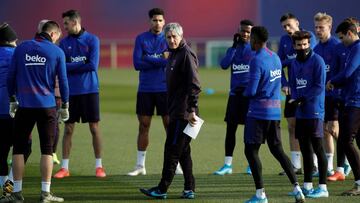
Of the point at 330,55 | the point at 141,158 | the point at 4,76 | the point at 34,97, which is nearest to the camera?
the point at 34,97

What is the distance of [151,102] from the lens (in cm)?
1344

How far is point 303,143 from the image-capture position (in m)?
11.3

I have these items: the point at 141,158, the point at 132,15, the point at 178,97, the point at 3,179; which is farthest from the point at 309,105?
the point at 132,15

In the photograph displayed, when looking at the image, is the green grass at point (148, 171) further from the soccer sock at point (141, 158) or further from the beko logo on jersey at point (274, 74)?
the beko logo on jersey at point (274, 74)

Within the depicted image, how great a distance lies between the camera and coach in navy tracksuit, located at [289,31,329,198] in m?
11.1

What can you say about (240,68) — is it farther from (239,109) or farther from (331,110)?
(331,110)

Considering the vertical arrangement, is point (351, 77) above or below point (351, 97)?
above

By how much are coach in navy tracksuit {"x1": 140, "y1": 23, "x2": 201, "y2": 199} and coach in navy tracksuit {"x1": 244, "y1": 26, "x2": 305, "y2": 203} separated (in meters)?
0.73

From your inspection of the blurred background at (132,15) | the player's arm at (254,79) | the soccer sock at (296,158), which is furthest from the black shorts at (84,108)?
the blurred background at (132,15)

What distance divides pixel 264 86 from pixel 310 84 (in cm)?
77

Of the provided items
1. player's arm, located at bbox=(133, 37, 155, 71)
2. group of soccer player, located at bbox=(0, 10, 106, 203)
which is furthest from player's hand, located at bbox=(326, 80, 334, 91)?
group of soccer player, located at bbox=(0, 10, 106, 203)

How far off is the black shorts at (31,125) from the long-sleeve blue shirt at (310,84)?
9.80 feet

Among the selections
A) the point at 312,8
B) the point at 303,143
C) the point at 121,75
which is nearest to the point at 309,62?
the point at 303,143

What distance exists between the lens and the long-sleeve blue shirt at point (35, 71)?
1077 centimetres
